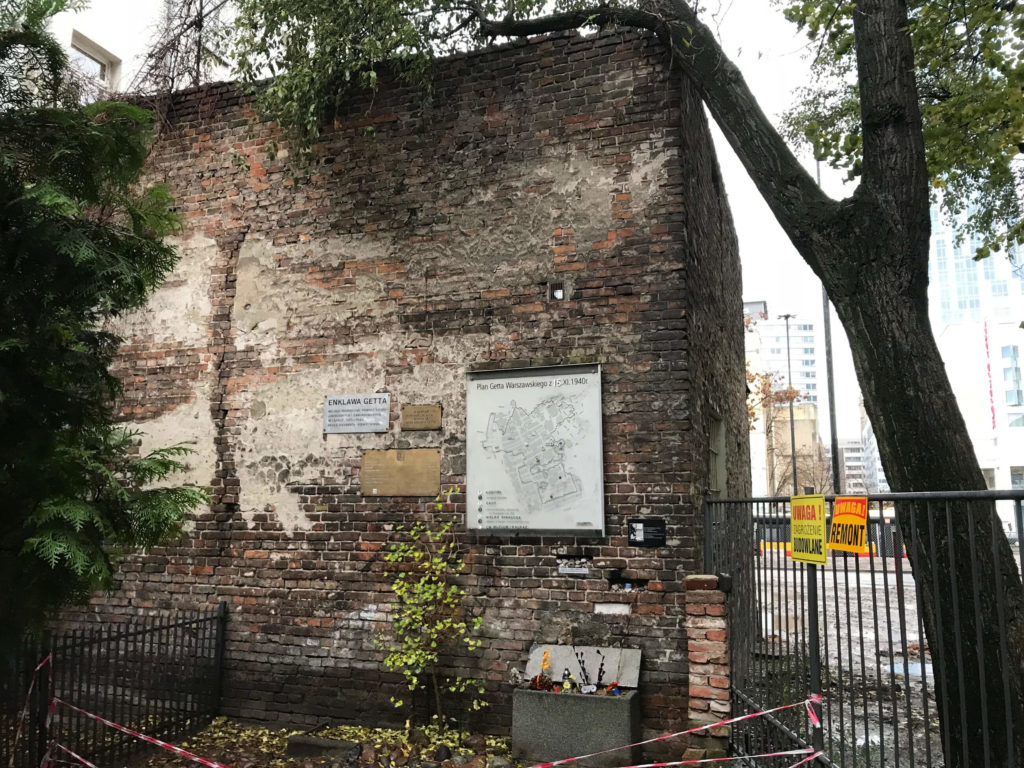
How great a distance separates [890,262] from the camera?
15.7 feet

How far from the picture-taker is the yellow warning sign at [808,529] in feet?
13.8

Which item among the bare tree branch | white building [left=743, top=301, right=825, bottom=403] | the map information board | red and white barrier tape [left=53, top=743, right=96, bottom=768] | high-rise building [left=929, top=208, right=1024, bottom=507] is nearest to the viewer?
the bare tree branch

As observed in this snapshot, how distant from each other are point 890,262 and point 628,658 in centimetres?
343

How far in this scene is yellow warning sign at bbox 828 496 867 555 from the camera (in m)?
3.71

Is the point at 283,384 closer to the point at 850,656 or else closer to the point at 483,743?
the point at 483,743

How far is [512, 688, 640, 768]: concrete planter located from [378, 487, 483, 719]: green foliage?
0.63 meters

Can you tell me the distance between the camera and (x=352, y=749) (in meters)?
5.99

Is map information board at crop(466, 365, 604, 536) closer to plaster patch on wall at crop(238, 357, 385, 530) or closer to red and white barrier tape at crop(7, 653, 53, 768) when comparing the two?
plaster patch on wall at crop(238, 357, 385, 530)

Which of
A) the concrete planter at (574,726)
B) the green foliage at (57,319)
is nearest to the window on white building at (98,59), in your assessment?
the green foliage at (57,319)

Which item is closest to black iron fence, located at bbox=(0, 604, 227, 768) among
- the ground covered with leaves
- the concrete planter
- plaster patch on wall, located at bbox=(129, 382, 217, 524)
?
the ground covered with leaves

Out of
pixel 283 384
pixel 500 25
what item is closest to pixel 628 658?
pixel 283 384

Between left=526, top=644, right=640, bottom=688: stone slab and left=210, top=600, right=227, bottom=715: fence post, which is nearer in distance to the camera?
left=526, top=644, right=640, bottom=688: stone slab

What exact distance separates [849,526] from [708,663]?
7.90ft

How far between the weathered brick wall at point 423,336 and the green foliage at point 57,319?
2863 mm
